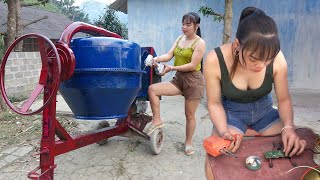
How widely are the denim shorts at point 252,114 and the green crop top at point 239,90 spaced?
5 centimetres

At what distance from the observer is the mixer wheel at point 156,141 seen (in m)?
3.39

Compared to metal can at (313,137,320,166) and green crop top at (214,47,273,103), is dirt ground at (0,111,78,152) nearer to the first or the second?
green crop top at (214,47,273,103)

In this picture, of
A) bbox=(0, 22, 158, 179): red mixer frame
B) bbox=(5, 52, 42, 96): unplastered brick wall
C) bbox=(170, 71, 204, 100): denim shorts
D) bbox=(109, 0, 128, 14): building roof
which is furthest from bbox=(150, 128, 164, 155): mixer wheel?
bbox=(109, 0, 128, 14): building roof

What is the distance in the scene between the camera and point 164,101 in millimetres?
7172

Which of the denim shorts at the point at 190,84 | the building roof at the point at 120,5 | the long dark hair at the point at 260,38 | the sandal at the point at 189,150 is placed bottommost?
the sandal at the point at 189,150

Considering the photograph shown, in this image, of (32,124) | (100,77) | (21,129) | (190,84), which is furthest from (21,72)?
(100,77)

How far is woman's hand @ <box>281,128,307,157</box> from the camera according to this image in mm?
1552

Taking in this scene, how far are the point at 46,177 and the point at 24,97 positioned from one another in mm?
5501

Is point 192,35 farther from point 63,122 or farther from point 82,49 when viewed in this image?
point 63,122

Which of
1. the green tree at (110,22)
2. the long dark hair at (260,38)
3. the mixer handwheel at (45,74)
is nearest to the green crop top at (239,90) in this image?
the long dark hair at (260,38)

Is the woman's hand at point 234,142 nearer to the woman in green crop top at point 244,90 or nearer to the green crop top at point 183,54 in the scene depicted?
the woman in green crop top at point 244,90

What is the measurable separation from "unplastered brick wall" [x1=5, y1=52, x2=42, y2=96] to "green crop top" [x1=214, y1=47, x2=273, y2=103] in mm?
6051

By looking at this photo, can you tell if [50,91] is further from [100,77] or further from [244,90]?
[244,90]

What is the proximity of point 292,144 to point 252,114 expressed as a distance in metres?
0.43
